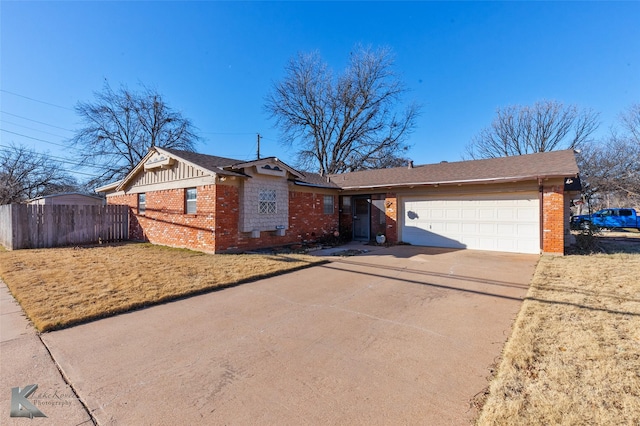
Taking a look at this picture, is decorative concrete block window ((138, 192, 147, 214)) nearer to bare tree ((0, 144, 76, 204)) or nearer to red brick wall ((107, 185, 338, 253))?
red brick wall ((107, 185, 338, 253))

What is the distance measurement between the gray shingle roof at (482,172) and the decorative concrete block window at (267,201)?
4.26 meters

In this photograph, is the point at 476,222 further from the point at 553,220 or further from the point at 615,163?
the point at 615,163

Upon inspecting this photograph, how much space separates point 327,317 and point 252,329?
110 cm

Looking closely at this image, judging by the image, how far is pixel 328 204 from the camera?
1385 centimetres

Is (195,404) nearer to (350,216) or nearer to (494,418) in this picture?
(494,418)

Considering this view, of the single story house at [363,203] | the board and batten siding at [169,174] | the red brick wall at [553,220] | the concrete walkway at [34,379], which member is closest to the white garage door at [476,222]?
the single story house at [363,203]

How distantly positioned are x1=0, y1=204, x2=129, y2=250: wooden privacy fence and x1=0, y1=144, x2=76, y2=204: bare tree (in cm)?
1268

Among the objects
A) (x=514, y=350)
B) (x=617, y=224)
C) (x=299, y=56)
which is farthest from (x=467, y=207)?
(x=299, y=56)

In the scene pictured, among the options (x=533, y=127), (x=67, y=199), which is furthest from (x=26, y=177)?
(x=533, y=127)

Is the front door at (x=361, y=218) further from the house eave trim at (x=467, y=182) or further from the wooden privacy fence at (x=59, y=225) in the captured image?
the wooden privacy fence at (x=59, y=225)

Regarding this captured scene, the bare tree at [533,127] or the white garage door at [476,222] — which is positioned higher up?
the bare tree at [533,127]

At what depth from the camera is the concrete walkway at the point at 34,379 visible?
216 cm

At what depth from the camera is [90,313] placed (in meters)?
4.22

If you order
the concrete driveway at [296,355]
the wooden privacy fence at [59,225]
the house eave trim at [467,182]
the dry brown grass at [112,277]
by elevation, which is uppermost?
the house eave trim at [467,182]
